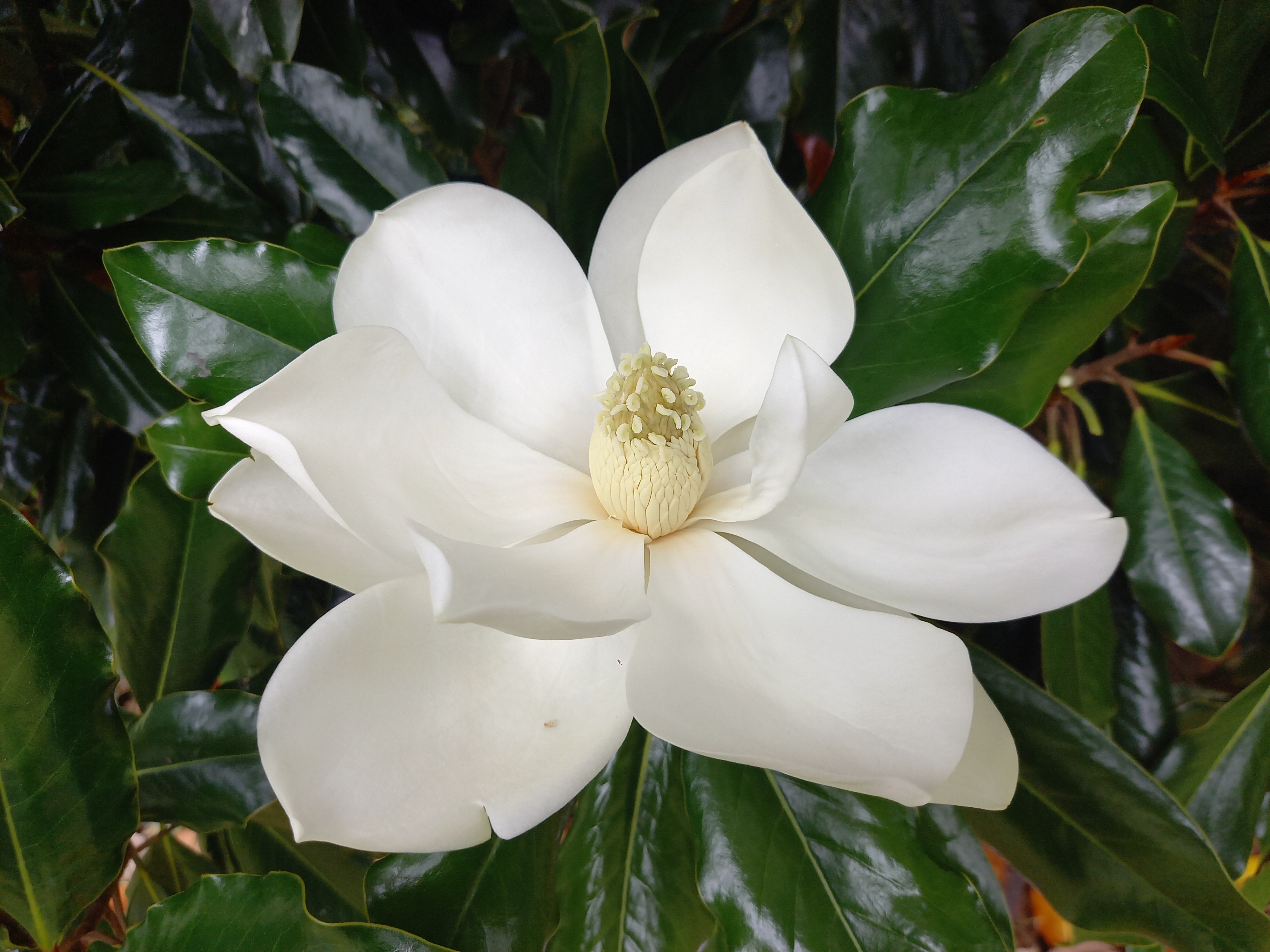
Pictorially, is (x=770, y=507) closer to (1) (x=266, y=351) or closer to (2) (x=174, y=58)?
(1) (x=266, y=351)

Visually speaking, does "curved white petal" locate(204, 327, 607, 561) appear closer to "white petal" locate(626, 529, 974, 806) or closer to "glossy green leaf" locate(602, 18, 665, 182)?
"white petal" locate(626, 529, 974, 806)

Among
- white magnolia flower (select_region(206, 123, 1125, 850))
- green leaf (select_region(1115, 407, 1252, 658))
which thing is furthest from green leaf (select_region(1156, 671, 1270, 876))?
white magnolia flower (select_region(206, 123, 1125, 850))

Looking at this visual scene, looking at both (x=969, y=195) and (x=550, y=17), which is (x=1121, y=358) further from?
(x=550, y=17)

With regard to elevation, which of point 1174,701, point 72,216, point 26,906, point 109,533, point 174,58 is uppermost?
point 174,58

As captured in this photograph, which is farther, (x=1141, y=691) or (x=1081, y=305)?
(x=1141, y=691)

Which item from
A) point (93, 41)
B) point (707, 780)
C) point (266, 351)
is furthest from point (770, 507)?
point (93, 41)

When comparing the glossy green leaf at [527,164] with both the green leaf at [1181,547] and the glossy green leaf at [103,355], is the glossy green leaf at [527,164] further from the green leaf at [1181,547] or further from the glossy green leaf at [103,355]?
the green leaf at [1181,547]

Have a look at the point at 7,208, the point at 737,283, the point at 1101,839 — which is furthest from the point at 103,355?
the point at 1101,839
